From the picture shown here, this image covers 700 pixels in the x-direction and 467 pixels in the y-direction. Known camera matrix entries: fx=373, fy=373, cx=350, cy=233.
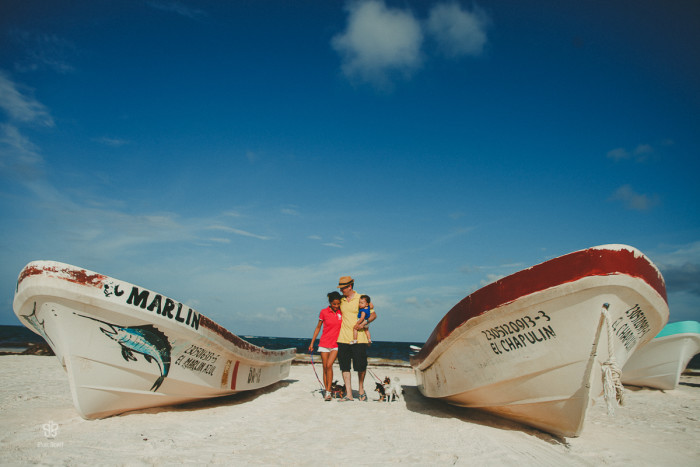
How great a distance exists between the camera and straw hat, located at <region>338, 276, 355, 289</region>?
20.4 feet

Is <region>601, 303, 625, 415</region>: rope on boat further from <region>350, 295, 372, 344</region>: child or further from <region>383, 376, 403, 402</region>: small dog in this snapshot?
<region>383, 376, 403, 402</region>: small dog

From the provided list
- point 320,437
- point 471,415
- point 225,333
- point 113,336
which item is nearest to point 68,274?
point 113,336

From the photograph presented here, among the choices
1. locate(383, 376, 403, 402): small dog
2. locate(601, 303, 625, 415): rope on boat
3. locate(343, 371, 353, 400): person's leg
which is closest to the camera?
locate(601, 303, 625, 415): rope on boat

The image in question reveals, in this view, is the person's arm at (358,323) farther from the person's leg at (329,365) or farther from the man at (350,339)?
the person's leg at (329,365)

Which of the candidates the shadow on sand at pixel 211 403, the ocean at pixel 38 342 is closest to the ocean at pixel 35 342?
the ocean at pixel 38 342

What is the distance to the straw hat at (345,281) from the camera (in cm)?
621

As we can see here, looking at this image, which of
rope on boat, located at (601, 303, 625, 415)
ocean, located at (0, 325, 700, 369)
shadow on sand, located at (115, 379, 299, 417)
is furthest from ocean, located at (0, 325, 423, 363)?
rope on boat, located at (601, 303, 625, 415)

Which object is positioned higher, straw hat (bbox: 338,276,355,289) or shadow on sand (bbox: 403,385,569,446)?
straw hat (bbox: 338,276,355,289)

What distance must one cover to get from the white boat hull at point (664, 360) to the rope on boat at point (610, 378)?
694cm

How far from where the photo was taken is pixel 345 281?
6.22 metres

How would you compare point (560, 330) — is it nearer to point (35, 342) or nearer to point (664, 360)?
point (664, 360)

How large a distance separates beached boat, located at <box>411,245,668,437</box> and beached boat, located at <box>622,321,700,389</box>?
20.0 feet

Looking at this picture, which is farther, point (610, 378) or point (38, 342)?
point (38, 342)

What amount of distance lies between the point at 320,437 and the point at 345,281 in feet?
8.69
